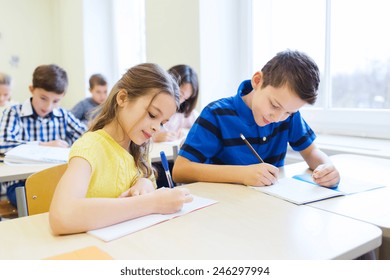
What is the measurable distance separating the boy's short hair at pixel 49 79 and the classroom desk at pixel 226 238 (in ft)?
4.46

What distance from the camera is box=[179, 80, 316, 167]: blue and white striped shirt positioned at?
1.30 m

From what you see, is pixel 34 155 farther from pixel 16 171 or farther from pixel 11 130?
pixel 11 130

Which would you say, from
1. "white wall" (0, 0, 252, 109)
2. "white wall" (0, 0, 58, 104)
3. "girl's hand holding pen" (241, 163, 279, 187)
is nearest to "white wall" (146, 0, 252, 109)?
"white wall" (0, 0, 252, 109)

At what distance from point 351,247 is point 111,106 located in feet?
2.46

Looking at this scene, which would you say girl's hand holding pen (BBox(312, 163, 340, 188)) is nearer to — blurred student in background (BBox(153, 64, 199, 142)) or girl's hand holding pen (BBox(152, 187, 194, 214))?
girl's hand holding pen (BBox(152, 187, 194, 214))

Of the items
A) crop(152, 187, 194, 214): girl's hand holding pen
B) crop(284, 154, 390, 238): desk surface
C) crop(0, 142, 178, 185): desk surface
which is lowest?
crop(0, 142, 178, 185): desk surface

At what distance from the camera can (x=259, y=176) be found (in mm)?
1132

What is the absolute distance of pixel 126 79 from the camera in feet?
3.57

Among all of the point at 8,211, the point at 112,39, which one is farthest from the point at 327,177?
the point at 112,39

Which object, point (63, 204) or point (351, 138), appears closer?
point (63, 204)

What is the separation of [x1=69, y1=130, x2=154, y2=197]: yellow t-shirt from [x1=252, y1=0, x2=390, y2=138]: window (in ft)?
4.48
